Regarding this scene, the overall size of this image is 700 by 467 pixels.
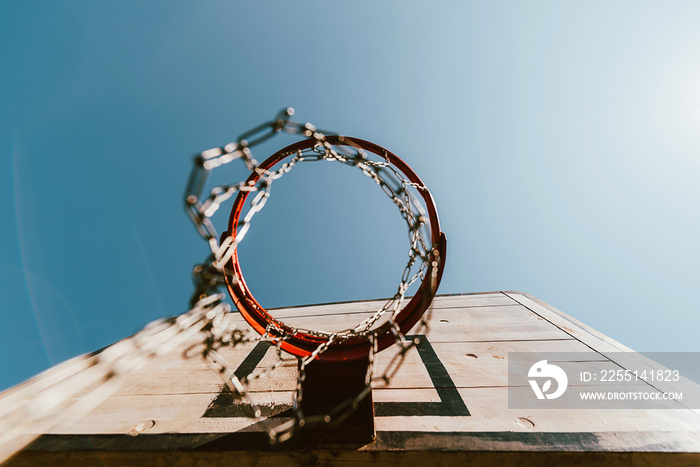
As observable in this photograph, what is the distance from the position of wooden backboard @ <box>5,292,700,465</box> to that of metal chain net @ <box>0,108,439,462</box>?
0.20 meters

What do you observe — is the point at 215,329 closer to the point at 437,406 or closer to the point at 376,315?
the point at 376,315

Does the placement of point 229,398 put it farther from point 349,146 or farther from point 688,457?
point 688,457

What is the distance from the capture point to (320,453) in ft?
5.47

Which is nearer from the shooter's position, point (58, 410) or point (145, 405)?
point (58, 410)

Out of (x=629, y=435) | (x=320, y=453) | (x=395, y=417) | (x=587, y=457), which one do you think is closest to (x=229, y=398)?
(x=320, y=453)

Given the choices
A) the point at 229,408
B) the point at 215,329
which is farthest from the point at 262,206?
the point at 229,408

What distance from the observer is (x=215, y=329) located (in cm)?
142

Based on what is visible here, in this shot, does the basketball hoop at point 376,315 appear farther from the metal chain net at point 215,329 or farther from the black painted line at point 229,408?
the black painted line at point 229,408

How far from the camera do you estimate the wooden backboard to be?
169cm

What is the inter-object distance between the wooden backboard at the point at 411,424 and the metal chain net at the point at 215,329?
0.20 metres

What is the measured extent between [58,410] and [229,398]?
4.80 ft

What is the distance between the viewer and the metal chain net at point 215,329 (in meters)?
0.90

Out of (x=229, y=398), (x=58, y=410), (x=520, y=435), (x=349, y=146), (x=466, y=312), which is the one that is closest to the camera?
(x=58, y=410)

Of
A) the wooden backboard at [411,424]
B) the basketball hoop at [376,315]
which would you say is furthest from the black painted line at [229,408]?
the basketball hoop at [376,315]
